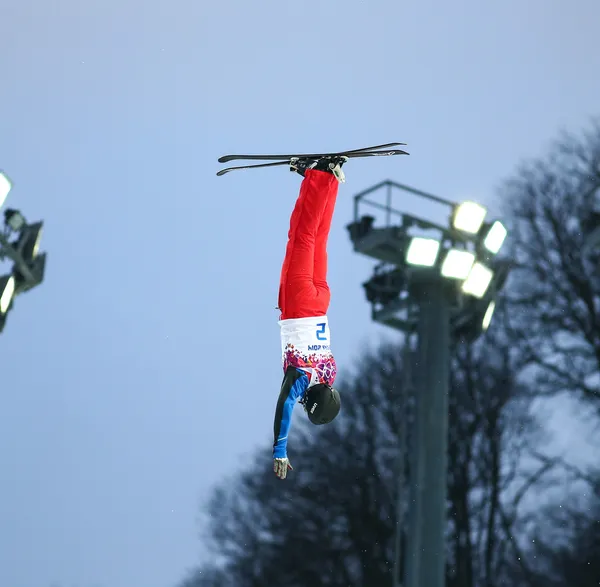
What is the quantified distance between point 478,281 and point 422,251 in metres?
0.77

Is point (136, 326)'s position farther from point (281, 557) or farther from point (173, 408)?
point (281, 557)

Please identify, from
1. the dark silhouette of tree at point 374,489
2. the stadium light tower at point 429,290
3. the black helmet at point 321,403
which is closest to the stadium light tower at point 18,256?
the stadium light tower at point 429,290

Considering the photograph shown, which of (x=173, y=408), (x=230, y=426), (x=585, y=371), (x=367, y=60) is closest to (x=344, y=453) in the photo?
(x=585, y=371)

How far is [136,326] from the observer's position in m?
87.7

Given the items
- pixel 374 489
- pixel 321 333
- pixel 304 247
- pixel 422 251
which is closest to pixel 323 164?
pixel 304 247

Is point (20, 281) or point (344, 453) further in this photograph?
point (344, 453)

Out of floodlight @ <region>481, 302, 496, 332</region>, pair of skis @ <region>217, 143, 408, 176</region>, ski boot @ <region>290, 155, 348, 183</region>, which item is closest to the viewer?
pair of skis @ <region>217, 143, 408, 176</region>

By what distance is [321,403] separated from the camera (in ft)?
17.6

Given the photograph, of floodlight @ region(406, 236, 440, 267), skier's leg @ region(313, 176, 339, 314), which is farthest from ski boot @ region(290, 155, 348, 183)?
floodlight @ region(406, 236, 440, 267)

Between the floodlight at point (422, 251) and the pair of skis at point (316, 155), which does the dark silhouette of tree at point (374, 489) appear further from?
the pair of skis at point (316, 155)

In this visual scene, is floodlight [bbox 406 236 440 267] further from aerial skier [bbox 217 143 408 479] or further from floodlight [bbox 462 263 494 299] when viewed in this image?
aerial skier [bbox 217 143 408 479]

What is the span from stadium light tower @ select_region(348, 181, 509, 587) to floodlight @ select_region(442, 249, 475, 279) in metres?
0.01

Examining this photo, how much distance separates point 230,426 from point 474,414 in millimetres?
77294

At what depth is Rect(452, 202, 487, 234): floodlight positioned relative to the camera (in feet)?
37.4
